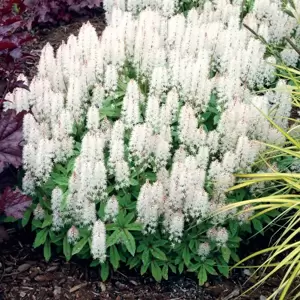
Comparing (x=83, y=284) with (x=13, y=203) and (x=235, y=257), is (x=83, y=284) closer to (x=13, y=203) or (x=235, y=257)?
(x=13, y=203)

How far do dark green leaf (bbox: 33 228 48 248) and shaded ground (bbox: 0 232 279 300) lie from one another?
0.23m

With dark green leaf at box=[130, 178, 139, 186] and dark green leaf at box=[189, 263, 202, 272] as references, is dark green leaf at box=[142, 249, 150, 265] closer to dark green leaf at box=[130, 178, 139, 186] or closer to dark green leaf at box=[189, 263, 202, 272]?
dark green leaf at box=[189, 263, 202, 272]

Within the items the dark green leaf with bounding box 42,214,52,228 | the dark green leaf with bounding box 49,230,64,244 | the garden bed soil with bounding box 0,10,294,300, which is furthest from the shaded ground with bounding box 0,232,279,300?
the dark green leaf with bounding box 42,214,52,228

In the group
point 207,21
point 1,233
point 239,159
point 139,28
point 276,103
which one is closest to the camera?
point 1,233

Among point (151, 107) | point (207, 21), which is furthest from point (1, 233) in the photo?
point (207, 21)

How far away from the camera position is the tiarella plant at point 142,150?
3.31 m

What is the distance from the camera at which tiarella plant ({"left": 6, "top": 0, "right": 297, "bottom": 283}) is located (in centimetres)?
331

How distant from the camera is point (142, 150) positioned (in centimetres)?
339

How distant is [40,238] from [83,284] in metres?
0.39

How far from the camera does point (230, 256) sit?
363cm

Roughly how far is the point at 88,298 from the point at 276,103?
1815 mm

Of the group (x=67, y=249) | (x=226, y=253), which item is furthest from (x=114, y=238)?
(x=226, y=253)

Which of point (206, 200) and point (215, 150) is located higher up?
point (215, 150)

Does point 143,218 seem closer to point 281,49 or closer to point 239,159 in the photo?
point 239,159
